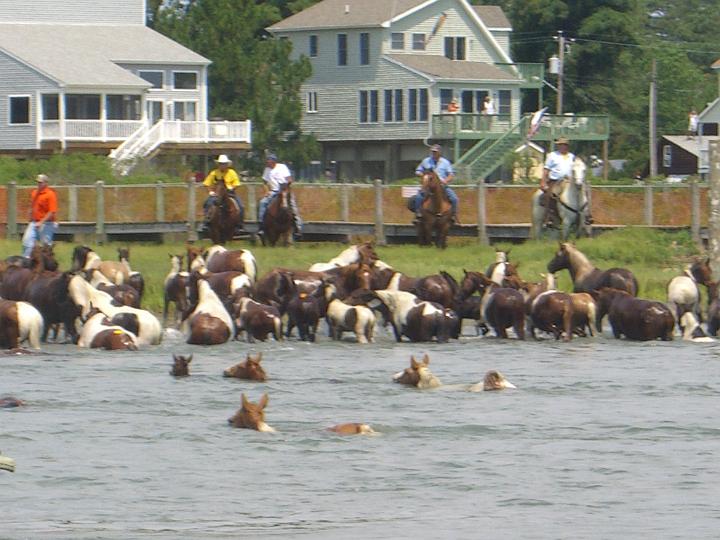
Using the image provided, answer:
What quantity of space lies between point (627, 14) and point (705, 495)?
79427mm

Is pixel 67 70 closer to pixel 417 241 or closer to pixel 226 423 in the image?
pixel 417 241

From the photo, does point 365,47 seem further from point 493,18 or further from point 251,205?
point 251,205

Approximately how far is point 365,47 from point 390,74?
2.02m

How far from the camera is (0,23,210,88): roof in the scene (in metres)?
74.9

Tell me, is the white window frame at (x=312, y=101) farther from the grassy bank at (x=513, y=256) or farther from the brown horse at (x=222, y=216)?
the brown horse at (x=222, y=216)

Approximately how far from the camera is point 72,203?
138ft

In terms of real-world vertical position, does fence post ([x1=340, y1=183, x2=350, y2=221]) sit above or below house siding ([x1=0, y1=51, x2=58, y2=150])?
below

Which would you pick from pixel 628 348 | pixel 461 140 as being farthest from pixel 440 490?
pixel 461 140

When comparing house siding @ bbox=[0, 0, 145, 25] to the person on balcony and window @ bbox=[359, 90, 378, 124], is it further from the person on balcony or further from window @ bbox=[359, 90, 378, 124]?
the person on balcony

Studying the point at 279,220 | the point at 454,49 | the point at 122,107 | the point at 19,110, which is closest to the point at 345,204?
the point at 279,220

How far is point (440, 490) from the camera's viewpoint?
53.0ft

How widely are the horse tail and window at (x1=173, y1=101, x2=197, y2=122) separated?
55756mm

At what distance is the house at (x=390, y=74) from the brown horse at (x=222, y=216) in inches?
1782

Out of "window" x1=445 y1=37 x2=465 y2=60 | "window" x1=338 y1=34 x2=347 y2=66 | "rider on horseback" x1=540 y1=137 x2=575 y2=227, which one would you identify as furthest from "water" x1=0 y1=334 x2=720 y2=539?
"window" x1=445 y1=37 x2=465 y2=60
